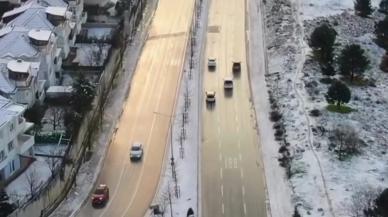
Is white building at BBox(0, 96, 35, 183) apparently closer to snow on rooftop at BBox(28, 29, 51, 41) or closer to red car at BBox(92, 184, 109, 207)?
red car at BBox(92, 184, 109, 207)

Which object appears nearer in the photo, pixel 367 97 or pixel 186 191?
pixel 186 191

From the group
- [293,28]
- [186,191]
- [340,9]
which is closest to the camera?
[186,191]

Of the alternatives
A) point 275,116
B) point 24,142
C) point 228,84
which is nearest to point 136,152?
point 24,142

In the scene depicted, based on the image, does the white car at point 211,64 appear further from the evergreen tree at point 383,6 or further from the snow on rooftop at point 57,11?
the evergreen tree at point 383,6

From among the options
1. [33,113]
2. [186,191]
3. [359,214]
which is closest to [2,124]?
[33,113]

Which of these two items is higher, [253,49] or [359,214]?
[253,49]

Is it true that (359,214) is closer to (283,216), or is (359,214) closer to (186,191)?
(283,216)

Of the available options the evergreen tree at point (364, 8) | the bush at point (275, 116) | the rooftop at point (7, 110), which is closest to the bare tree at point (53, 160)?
the rooftop at point (7, 110)
